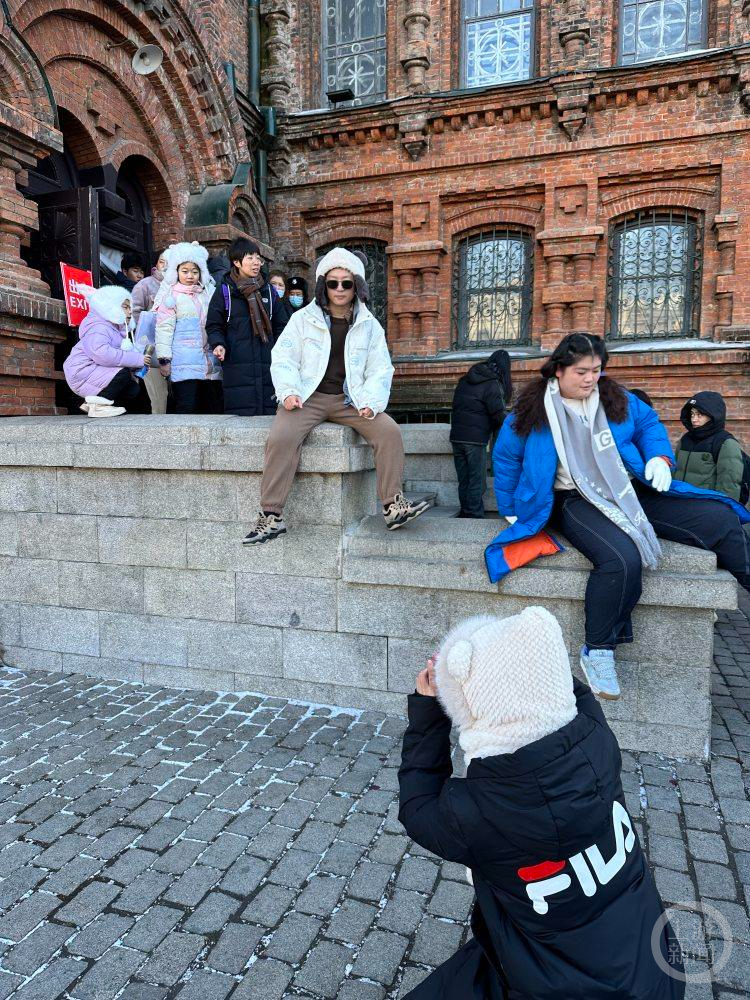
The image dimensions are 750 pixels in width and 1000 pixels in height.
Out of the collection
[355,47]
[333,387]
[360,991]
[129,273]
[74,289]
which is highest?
[355,47]

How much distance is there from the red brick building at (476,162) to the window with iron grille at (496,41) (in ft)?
0.12

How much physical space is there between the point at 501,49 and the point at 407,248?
3903mm

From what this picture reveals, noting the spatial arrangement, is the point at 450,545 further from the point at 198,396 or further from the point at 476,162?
the point at 476,162

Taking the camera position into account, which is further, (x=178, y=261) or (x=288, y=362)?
(x=178, y=261)

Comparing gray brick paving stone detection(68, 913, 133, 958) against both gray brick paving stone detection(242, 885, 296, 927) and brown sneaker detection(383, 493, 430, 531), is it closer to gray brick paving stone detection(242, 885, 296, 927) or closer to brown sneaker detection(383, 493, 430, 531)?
gray brick paving stone detection(242, 885, 296, 927)

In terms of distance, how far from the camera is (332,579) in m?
4.25

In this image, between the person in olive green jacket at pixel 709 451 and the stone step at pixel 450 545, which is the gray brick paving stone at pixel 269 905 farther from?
the person in olive green jacket at pixel 709 451

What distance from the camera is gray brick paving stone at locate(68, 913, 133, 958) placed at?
2.37m

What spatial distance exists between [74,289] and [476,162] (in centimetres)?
775

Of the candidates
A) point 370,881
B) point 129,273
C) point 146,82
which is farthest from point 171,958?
point 146,82

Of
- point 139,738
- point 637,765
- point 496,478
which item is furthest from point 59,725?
point 637,765

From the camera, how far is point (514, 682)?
1.51 m

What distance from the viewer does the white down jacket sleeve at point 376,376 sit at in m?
4.18

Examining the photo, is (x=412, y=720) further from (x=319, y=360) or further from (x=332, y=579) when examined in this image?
(x=319, y=360)
